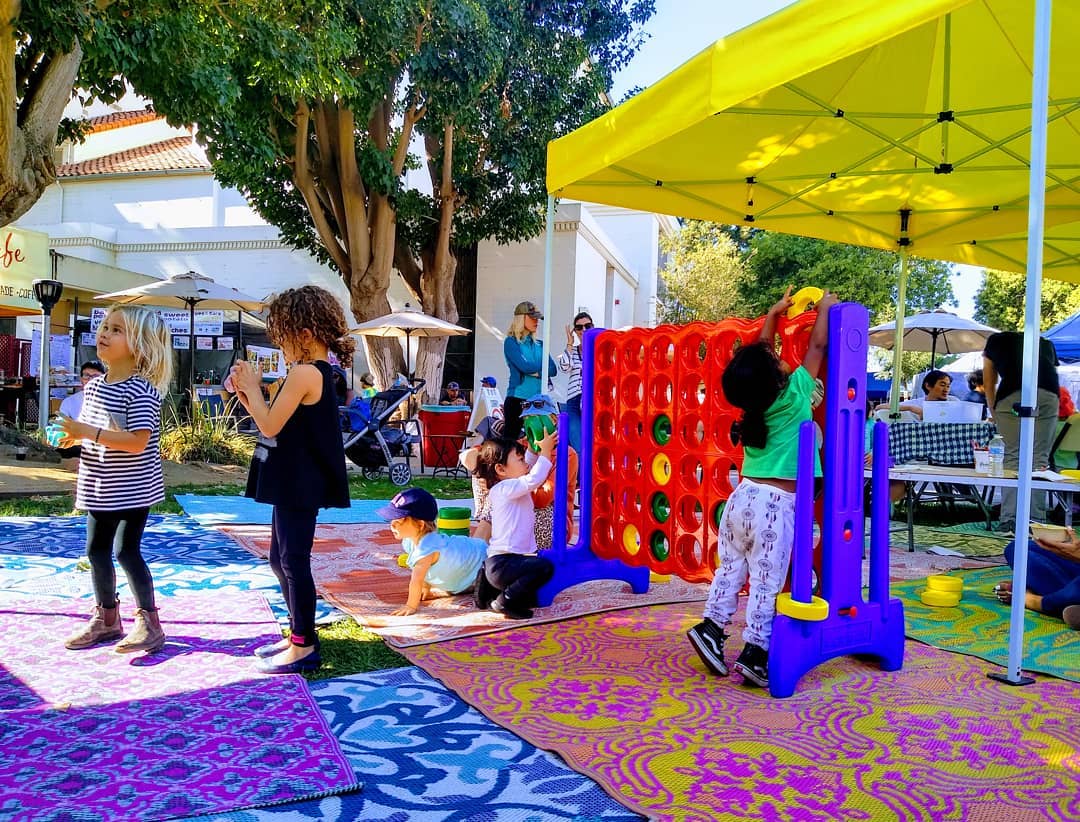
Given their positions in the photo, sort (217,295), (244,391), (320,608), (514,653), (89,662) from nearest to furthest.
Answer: (244,391)
(89,662)
(514,653)
(320,608)
(217,295)

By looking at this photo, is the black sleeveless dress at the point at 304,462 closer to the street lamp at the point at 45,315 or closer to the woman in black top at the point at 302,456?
the woman in black top at the point at 302,456

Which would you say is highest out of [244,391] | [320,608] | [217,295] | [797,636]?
[217,295]

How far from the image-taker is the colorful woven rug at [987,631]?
3.92m

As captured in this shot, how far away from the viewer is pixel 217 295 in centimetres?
1327

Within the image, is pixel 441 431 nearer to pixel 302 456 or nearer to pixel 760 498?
pixel 302 456

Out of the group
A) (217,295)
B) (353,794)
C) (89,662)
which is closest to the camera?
(353,794)

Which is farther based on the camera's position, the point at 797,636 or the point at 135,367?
the point at 135,367

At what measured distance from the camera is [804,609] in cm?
344

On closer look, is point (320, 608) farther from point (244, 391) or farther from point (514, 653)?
point (244, 391)

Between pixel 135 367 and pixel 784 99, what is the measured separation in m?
4.54

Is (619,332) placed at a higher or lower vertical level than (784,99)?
lower

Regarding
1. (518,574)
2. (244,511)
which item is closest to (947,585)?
(518,574)

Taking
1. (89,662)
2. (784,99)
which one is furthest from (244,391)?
(784,99)

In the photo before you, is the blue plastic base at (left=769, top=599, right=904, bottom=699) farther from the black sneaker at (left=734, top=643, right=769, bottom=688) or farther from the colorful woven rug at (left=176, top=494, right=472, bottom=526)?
the colorful woven rug at (left=176, top=494, right=472, bottom=526)
